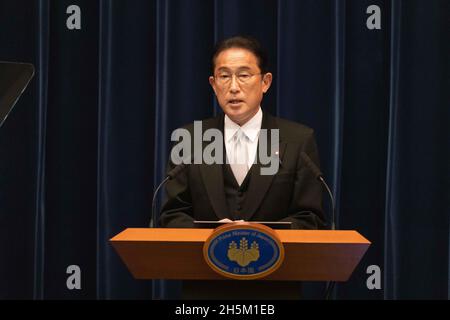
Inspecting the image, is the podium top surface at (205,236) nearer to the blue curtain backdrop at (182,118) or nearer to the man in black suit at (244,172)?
the man in black suit at (244,172)

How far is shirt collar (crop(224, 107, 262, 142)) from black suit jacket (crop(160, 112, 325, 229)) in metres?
0.02

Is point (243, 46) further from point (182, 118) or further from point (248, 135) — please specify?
point (182, 118)

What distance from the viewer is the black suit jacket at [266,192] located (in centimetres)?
160

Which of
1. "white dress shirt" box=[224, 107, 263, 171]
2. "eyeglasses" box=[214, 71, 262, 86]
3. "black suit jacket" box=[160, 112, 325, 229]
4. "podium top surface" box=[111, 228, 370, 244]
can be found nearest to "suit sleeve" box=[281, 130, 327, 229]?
"black suit jacket" box=[160, 112, 325, 229]

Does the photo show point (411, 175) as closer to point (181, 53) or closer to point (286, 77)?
point (286, 77)

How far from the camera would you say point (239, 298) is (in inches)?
44.4

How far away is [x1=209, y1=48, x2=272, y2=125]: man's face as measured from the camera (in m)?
1.66

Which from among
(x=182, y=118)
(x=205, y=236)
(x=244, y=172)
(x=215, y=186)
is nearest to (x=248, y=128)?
(x=244, y=172)

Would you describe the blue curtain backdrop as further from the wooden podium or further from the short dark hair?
the wooden podium

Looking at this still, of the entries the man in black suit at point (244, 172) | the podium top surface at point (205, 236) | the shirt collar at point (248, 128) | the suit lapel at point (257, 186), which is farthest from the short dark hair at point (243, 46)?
the podium top surface at point (205, 236)

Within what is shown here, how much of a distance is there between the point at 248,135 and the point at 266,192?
0.72 feet

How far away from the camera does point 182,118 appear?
2.25 metres

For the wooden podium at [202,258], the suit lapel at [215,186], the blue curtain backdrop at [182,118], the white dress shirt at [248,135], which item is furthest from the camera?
the blue curtain backdrop at [182,118]

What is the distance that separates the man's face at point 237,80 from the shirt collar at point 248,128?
50mm
